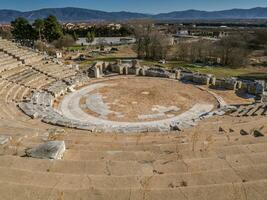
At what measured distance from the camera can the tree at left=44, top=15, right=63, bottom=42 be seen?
64938 mm

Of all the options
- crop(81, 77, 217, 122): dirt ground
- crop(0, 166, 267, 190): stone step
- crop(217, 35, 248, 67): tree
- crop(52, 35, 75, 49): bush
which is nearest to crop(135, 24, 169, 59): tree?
crop(217, 35, 248, 67): tree

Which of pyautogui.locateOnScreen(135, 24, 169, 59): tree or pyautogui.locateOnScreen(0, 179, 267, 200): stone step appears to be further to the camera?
pyautogui.locateOnScreen(135, 24, 169, 59): tree

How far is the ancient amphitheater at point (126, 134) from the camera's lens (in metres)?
6.29

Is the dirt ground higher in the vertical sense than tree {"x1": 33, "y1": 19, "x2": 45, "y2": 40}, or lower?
lower

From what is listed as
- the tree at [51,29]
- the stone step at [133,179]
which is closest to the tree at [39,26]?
the tree at [51,29]

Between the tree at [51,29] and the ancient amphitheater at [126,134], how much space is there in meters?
34.0

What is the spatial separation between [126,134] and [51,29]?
59.0m

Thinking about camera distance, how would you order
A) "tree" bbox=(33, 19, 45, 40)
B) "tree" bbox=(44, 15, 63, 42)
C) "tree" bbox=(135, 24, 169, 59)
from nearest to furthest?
"tree" bbox=(135, 24, 169, 59) < "tree" bbox=(33, 19, 45, 40) < "tree" bbox=(44, 15, 63, 42)

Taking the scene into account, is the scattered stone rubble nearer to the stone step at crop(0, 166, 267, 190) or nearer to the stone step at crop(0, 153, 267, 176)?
the stone step at crop(0, 153, 267, 176)

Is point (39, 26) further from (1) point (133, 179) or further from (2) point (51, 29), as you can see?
(1) point (133, 179)

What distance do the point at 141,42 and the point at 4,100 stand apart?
32.5 meters

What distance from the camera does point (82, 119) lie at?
2056 cm

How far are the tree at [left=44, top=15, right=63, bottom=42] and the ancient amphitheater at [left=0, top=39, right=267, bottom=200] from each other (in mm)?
34021

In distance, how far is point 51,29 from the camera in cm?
6612
